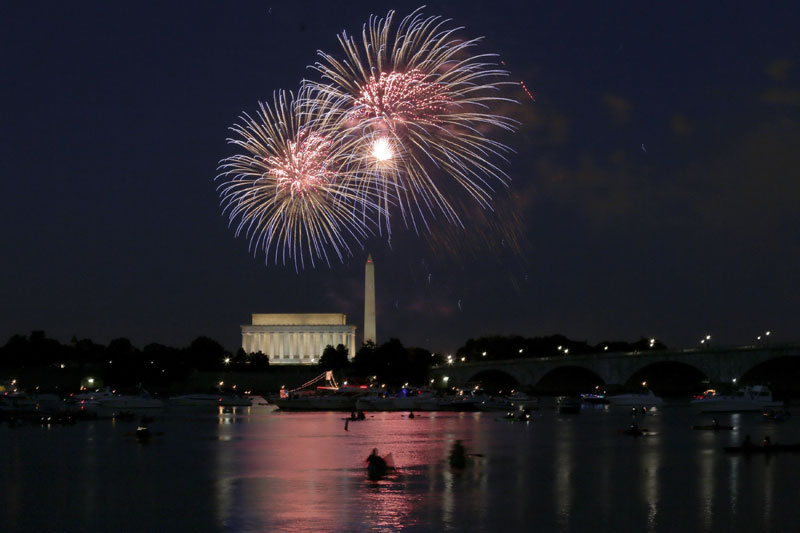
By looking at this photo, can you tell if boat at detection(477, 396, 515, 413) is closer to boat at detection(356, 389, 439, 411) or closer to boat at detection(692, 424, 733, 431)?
boat at detection(356, 389, 439, 411)

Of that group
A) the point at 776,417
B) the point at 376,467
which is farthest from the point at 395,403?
the point at 376,467

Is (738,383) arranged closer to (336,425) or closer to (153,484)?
(336,425)

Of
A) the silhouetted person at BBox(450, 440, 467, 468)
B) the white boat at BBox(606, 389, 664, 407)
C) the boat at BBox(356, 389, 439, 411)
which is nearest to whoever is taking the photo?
the silhouetted person at BBox(450, 440, 467, 468)

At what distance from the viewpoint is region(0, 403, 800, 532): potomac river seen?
3188cm

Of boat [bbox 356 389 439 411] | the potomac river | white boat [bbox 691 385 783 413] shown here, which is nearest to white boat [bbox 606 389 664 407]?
white boat [bbox 691 385 783 413]

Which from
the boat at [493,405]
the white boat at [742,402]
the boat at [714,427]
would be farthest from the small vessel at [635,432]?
the boat at [493,405]

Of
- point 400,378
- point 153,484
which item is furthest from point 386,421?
point 400,378

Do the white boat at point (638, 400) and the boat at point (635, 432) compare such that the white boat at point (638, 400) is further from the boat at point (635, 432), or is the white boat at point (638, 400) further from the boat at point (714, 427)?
the boat at point (635, 432)

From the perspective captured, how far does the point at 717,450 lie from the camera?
58.2m

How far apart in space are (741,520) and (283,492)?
17.1 metres

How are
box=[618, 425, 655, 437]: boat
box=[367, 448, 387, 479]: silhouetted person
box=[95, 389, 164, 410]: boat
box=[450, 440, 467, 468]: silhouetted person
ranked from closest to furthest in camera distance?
box=[367, 448, 387, 479]: silhouetted person
box=[450, 440, 467, 468]: silhouetted person
box=[618, 425, 655, 437]: boat
box=[95, 389, 164, 410]: boat

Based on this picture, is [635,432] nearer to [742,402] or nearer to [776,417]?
[776,417]

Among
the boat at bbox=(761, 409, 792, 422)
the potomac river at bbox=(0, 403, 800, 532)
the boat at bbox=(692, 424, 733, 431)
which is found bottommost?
the boat at bbox=(761, 409, 792, 422)

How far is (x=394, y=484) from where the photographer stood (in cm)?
4072
